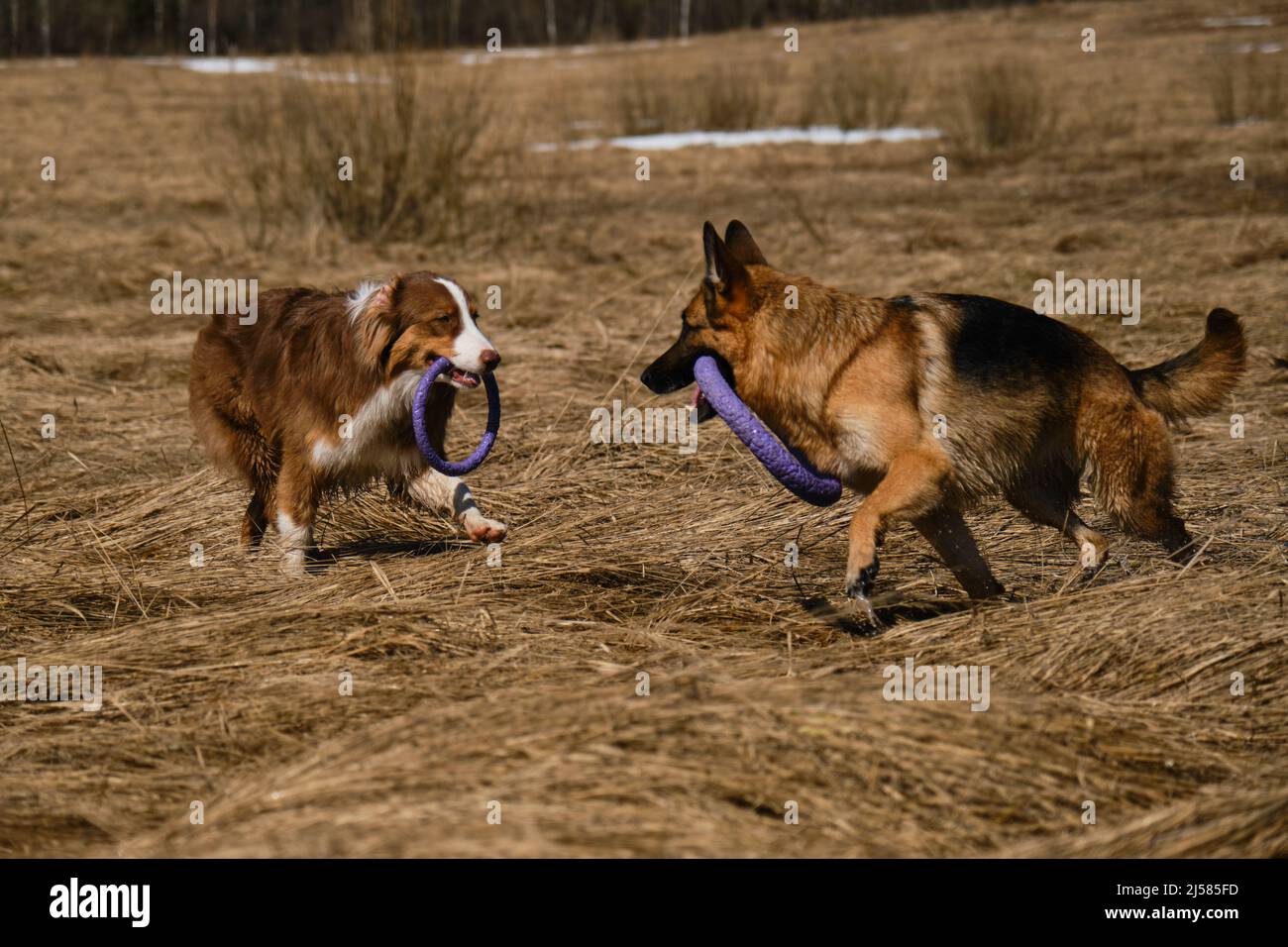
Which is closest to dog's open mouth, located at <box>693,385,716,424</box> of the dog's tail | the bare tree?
the dog's tail

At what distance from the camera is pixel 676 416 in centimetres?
717

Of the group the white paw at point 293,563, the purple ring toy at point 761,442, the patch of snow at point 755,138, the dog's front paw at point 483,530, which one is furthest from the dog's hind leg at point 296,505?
the patch of snow at point 755,138

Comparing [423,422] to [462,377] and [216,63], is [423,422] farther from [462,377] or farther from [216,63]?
[216,63]

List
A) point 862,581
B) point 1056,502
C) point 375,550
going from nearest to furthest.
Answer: point 862,581
point 1056,502
point 375,550

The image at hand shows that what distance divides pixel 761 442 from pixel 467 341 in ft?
4.20

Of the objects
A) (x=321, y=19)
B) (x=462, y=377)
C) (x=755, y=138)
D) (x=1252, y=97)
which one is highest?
(x=321, y=19)

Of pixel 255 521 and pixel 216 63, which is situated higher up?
pixel 216 63

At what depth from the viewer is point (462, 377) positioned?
514 centimetres

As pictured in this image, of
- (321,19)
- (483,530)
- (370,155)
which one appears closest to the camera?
(483,530)

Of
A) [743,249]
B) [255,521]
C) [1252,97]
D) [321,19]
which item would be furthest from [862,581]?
[321,19]

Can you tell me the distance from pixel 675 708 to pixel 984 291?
736 cm

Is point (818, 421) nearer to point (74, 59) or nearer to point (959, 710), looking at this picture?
point (959, 710)

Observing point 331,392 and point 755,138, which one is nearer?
point 331,392

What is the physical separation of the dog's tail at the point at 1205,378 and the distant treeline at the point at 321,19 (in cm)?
2377
